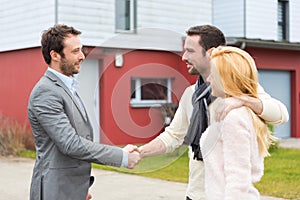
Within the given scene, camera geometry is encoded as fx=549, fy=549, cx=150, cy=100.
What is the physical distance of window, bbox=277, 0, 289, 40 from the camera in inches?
820

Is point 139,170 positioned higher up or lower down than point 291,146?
higher up

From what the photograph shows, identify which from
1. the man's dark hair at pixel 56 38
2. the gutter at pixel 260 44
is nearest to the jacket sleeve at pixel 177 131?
the man's dark hair at pixel 56 38

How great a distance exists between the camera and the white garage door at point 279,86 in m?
17.2

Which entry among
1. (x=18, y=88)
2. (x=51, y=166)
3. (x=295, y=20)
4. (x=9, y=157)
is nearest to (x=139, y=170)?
(x=51, y=166)

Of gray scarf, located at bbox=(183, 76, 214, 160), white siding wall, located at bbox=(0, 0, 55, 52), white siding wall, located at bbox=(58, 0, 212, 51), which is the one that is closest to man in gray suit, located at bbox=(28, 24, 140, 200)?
gray scarf, located at bbox=(183, 76, 214, 160)

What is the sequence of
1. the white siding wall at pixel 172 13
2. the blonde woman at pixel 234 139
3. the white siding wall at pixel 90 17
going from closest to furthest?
the blonde woman at pixel 234 139 → the white siding wall at pixel 90 17 → the white siding wall at pixel 172 13

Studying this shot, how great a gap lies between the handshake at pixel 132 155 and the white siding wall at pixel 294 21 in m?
18.7

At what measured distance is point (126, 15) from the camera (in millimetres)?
15352

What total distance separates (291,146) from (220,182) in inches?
506

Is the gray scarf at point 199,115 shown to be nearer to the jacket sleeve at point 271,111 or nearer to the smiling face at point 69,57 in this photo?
the jacket sleeve at point 271,111

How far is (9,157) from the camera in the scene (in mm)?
12125

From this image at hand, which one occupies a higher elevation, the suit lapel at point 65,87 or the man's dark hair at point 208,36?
the man's dark hair at point 208,36

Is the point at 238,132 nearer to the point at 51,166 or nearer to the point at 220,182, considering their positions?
the point at 220,182

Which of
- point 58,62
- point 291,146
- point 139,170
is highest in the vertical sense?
point 58,62
